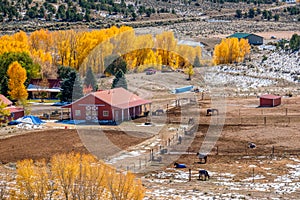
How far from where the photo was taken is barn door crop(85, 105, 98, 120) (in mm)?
56013

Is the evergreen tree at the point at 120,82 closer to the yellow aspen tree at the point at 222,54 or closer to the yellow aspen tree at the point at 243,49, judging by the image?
the yellow aspen tree at the point at 222,54

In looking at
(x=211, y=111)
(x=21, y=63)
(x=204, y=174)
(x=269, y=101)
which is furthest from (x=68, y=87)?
(x=204, y=174)

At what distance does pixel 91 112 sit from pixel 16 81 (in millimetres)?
12019

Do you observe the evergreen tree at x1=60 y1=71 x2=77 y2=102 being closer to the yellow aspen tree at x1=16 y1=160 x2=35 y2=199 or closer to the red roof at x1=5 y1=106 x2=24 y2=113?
the red roof at x1=5 y1=106 x2=24 y2=113

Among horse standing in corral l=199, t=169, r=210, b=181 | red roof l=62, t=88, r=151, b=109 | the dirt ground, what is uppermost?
red roof l=62, t=88, r=151, b=109

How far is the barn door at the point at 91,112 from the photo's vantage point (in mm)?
56013

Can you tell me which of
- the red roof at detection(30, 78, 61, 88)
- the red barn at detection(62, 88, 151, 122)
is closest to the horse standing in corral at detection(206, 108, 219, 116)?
the red barn at detection(62, 88, 151, 122)

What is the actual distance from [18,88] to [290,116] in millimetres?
24950

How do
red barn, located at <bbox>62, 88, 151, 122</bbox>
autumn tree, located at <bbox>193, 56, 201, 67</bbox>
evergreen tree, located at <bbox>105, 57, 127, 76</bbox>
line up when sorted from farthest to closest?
autumn tree, located at <bbox>193, 56, 201, 67</bbox>, evergreen tree, located at <bbox>105, 57, 127, 76</bbox>, red barn, located at <bbox>62, 88, 151, 122</bbox>

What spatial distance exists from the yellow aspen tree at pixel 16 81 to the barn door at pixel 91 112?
956 centimetres

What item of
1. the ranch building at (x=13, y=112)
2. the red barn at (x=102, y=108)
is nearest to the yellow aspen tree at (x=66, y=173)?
the red barn at (x=102, y=108)

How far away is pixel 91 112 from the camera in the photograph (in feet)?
185

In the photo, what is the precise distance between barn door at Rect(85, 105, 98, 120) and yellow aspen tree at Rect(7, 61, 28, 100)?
9.56 meters

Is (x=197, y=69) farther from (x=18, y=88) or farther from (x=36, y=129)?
(x=36, y=129)
